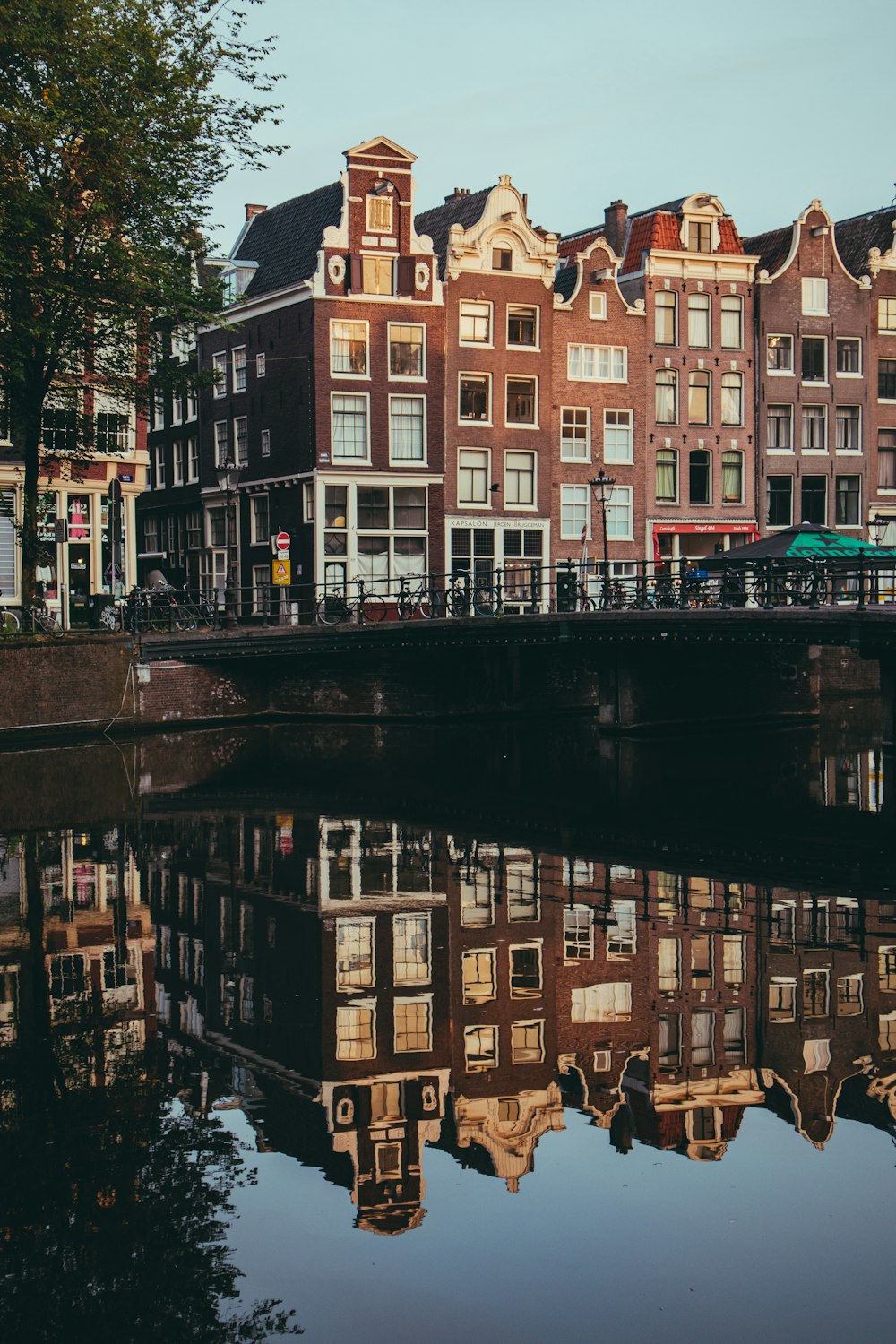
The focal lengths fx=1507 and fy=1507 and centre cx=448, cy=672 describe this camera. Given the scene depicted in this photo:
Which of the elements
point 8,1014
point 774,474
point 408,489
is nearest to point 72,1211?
point 8,1014

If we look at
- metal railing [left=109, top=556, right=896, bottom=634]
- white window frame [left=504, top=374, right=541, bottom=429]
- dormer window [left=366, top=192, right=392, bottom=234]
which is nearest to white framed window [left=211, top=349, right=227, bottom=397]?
metal railing [left=109, top=556, right=896, bottom=634]

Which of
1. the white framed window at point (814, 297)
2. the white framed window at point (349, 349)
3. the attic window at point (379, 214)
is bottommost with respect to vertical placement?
the white framed window at point (349, 349)

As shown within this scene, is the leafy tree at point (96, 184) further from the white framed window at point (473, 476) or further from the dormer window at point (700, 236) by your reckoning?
the dormer window at point (700, 236)

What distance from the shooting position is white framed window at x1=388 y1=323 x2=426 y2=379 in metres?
46.9

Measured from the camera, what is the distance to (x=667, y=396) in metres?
52.2

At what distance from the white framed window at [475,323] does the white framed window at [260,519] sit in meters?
8.23

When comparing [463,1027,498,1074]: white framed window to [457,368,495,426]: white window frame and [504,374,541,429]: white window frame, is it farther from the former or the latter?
[504,374,541,429]: white window frame

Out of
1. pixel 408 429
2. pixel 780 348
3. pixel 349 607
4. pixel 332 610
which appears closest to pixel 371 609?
pixel 349 607

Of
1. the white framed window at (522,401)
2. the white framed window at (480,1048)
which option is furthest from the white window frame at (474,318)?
the white framed window at (480,1048)

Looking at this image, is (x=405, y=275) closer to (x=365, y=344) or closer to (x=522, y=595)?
(x=365, y=344)

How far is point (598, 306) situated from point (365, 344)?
9.09 metres

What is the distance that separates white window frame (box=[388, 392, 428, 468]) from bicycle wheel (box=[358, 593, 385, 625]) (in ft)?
14.7

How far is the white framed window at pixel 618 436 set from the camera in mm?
51219

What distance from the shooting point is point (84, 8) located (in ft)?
104
